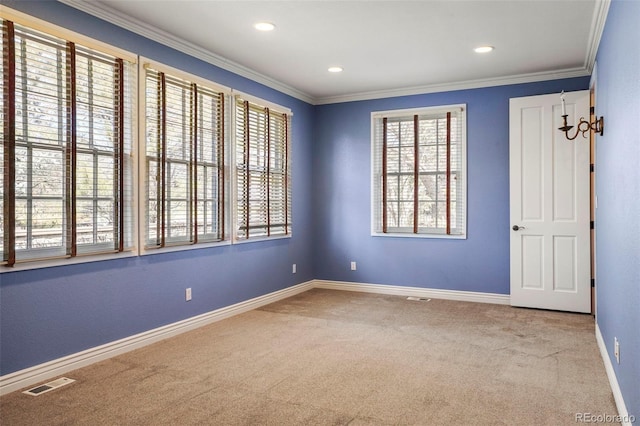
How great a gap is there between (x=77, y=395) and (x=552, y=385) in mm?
2832

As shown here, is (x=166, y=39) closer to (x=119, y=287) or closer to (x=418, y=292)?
(x=119, y=287)

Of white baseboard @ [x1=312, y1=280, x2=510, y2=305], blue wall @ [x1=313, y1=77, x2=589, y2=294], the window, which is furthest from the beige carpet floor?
the window

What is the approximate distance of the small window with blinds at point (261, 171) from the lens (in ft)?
15.8

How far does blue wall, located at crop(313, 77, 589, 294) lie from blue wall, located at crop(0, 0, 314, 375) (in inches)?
37.8

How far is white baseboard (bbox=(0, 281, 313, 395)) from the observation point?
2836 mm

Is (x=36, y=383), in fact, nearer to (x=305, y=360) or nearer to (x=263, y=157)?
(x=305, y=360)

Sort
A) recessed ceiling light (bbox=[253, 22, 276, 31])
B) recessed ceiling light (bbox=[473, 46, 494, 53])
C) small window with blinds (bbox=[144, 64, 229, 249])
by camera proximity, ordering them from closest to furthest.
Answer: recessed ceiling light (bbox=[253, 22, 276, 31]) → small window with blinds (bbox=[144, 64, 229, 249]) → recessed ceiling light (bbox=[473, 46, 494, 53])

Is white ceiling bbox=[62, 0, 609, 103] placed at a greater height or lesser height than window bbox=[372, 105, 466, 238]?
greater

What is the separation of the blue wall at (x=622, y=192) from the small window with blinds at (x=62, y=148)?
10.4 feet

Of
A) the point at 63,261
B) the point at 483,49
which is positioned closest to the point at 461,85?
the point at 483,49

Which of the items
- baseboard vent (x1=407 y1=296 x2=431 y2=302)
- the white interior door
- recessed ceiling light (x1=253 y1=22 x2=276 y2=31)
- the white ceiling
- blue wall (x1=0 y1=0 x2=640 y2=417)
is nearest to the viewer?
blue wall (x1=0 y1=0 x2=640 y2=417)

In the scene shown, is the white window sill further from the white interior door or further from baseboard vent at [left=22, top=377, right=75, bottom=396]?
the white interior door

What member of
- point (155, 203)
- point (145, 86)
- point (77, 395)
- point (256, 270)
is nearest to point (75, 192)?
point (155, 203)

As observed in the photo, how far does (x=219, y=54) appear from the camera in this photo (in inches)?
173
